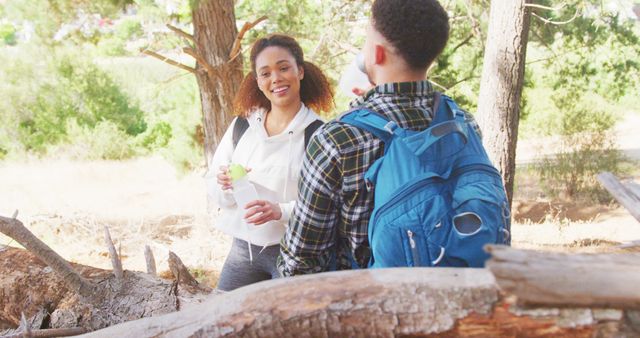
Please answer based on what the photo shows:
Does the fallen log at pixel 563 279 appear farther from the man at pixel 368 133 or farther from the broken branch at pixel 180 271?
the broken branch at pixel 180 271

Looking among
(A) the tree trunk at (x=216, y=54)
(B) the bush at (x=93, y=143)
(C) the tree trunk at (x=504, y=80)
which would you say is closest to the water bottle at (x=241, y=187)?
(C) the tree trunk at (x=504, y=80)

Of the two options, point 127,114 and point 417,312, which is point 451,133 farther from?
point 127,114

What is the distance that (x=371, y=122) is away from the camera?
139 centimetres

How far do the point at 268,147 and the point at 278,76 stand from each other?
1.00ft

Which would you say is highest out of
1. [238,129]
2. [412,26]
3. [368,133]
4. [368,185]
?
[412,26]

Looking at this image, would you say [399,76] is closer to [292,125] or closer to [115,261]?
[292,125]

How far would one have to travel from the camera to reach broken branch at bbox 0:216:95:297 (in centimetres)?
205

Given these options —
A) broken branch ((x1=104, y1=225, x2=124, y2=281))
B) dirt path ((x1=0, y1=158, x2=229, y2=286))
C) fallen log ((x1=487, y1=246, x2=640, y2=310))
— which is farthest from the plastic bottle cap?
fallen log ((x1=487, y1=246, x2=640, y2=310))

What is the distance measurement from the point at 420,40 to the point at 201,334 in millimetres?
877

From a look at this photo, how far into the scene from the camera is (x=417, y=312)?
1130 millimetres

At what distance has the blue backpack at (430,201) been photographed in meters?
1.31

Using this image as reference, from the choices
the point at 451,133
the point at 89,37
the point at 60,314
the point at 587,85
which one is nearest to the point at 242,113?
the point at 60,314

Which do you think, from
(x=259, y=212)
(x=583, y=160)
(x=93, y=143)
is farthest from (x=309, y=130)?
(x=93, y=143)

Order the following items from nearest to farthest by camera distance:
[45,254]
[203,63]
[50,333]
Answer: [50,333]
[45,254]
[203,63]
